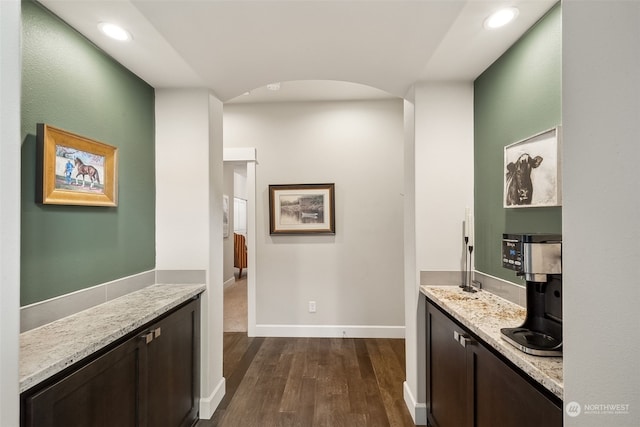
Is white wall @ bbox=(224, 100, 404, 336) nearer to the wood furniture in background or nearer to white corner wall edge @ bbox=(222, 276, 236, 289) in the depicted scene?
white corner wall edge @ bbox=(222, 276, 236, 289)

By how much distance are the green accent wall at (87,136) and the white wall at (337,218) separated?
146cm

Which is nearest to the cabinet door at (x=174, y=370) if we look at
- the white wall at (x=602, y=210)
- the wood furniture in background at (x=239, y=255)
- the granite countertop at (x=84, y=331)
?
the granite countertop at (x=84, y=331)

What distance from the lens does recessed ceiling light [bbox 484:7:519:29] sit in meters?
1.38

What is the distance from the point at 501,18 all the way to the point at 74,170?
2310 millimetres

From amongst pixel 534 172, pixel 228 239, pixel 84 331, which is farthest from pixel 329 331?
pixel 228 239

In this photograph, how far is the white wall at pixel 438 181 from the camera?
2.04m

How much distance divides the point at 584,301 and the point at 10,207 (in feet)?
4.91

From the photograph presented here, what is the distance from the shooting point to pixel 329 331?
3402 mm

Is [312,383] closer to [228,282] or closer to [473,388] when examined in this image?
[473,388]

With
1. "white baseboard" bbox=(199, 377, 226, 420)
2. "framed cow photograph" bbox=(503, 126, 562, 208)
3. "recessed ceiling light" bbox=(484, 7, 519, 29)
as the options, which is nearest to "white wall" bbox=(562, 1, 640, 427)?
"framed cow photograph" bbox=(503, 126, 562, 208)

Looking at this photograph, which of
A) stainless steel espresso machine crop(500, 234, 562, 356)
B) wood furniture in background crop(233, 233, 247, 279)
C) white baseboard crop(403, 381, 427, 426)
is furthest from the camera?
wood furniture in background crop(233, 233, 247, 279)

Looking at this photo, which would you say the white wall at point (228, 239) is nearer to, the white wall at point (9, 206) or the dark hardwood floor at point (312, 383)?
the dark hardwood floor at point (312, 383)

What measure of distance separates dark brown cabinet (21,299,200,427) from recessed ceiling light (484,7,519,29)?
2359 mm

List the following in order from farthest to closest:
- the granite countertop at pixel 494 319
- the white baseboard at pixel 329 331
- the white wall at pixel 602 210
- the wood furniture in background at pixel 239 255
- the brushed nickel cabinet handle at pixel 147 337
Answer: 1. the wood furniture in background at pixel 239 255
2. the white baseboard at pixel 329 331
3. the brushed nickel cabinet handle at pixel 147 337
4. the granite countertop at pixel 494 319
5. the white wall at pixel 602 210
